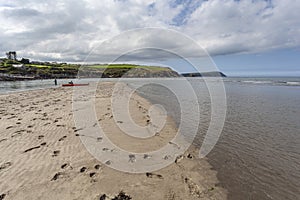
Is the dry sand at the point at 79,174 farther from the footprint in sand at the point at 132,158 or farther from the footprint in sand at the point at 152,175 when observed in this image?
the footprint in sand at the point at 132,158

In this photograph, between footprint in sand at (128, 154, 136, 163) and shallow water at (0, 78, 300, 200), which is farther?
footprint in sand at (128, 154, 136, 163)

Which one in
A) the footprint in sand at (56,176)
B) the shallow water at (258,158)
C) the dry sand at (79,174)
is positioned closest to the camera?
the dry sand at (79,174)

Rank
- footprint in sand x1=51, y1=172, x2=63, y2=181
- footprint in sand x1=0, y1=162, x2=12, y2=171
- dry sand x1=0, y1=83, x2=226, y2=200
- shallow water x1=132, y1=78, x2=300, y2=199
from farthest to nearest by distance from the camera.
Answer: footprint in sand x1=0, y1=162, x2=12, y2=171 → footprint in sand x1=51, y1=172, x2=63, y2=181 → shallow water x1=132, y1=78, x2=300, y2=199 → dry sand x1=0, y1=83, x2=226, y2=200

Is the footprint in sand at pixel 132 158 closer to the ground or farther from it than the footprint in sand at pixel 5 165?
farther from it

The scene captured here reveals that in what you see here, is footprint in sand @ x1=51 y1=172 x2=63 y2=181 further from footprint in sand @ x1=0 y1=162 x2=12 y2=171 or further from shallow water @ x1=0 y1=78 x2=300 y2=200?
shallow water @ x1=0 y1=78 x2=300 y2=200

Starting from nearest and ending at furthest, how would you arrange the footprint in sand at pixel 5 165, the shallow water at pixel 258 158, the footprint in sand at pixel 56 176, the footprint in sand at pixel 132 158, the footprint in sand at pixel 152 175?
the shallow water at pixel 258 158 → the footprint in sand at pixel 56 176 → the footprint in sand at pixel 152 175 → the footprint in sand at pixel 5 165 → the footprint in sand at pixel 132 158

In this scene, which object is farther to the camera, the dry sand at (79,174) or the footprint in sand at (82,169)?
the footprint in sand at (82,169)

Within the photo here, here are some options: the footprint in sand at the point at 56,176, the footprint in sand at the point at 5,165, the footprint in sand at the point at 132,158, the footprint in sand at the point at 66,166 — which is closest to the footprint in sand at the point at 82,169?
the footprint in sand at the point at 66,166

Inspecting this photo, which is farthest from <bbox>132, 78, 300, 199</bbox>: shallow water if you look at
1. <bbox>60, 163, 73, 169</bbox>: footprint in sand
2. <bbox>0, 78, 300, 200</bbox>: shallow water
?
<bbox>60, 163, 73, 169</bbox>: footprint in sand

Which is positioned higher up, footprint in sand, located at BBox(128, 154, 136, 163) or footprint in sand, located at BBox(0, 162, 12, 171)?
footprint in sand, located at BBox(128, 154, 136, 163)

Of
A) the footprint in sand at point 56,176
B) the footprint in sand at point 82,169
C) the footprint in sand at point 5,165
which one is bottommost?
the footprint in sand at point 5,165

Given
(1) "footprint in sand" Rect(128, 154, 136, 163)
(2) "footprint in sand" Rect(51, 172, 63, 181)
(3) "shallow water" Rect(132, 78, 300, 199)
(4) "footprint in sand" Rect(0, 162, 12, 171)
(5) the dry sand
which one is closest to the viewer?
(5) the dry sand

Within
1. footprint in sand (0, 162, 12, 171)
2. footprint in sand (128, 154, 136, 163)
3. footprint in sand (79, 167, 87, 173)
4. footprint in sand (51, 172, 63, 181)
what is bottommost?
footprint in sand (0, 162, 12, 171)

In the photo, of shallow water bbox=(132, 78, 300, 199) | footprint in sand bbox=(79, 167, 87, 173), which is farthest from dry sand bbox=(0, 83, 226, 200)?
shallow water bbox=(132, 78, 300, 199)
